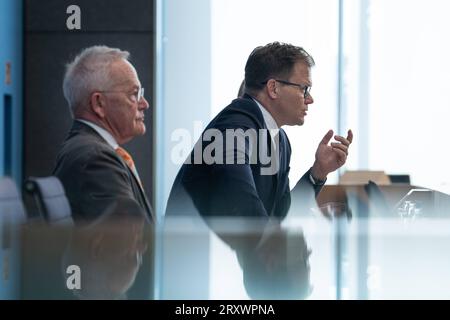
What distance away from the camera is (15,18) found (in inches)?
50.9

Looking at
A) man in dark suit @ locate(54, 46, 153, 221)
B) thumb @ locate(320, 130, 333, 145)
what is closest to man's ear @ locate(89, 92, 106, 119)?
man in dark suit @ locate(54, 46, 153, 221)

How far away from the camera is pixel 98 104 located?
4.11ft

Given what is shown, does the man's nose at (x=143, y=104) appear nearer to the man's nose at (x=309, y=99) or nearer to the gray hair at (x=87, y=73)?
the gray hair at (x=87, y=73)

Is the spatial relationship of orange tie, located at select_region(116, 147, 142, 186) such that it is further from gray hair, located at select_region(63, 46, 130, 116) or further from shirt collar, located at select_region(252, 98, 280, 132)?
shirt collar, located at select_region(252, 98, 280, 132)

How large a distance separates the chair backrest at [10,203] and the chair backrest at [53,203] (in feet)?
0.10

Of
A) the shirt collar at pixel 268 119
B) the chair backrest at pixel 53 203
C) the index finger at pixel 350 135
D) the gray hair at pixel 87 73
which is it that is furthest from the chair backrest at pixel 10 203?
the index finger at pixel 350 135

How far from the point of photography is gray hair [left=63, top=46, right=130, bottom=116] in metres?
1.26

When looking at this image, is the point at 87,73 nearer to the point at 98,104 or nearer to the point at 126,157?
the point at 98,104

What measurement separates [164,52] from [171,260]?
0.41 metres

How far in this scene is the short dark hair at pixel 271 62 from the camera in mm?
1389

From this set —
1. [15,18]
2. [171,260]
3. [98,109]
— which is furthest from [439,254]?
[15,18]

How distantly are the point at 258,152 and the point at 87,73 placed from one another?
1.05ft

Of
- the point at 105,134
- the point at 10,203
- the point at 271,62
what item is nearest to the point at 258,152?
the point at 271,62
